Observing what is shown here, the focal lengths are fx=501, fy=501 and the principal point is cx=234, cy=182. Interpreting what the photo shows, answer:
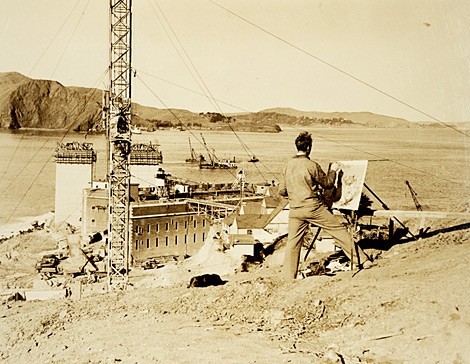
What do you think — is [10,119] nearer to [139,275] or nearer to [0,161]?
[0,161]

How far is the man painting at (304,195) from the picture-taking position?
627cm

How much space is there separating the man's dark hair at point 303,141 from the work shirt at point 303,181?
0.09m

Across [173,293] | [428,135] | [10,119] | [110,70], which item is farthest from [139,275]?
[10,119]

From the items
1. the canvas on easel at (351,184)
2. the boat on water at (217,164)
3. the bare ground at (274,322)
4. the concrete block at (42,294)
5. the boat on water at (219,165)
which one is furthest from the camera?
the boat on water at (219,165)

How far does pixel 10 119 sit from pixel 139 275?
71.4 meters

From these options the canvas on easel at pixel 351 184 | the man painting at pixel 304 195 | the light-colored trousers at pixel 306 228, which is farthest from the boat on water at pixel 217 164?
the man painting at pixel 304 195

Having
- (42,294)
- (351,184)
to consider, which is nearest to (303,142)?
(351,184)

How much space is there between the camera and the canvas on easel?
23.7ft

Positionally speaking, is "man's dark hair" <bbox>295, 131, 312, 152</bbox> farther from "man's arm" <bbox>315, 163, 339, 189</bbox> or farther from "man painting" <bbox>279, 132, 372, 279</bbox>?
"man's arm" <bbox>315, 163, 339, 189</bbox>

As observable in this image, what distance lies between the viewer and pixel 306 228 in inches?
257

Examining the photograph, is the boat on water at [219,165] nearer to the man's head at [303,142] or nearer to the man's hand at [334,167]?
the man's hand at [334,167]

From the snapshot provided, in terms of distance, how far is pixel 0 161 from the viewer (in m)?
54.8

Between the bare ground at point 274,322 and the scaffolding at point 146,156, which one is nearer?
the bare ground at point 274,322

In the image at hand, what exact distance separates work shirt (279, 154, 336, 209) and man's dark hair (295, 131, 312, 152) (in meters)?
0.09
